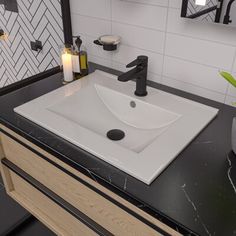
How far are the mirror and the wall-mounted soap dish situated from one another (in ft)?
1.18

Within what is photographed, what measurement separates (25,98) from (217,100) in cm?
85

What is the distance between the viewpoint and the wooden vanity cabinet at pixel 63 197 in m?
0.89

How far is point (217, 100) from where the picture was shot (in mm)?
1267

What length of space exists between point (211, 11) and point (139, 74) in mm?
371

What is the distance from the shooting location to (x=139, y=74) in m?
1.24

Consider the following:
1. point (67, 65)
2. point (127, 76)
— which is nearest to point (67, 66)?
point (67, 65)

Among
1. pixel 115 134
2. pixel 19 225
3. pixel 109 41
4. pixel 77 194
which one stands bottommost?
pixel 19 225

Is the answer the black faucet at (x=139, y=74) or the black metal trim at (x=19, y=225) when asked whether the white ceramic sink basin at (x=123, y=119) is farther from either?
the black metal trim at (x=19, y=225)

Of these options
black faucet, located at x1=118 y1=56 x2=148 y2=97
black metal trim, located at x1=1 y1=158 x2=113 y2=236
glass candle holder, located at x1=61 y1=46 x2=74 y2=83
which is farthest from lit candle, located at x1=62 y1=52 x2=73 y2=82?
black metal trim, located at x1=1 y1=158 x2=113 y2=236

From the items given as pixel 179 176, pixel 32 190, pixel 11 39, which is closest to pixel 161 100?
pixel 179 176

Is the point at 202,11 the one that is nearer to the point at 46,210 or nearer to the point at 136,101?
the point at 136,101

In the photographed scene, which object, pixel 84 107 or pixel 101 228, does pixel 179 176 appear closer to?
pixel 101 228

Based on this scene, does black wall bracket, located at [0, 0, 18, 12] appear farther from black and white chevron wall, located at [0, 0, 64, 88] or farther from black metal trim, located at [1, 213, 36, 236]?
black metal trim, located at [1, 213, 36, 236]

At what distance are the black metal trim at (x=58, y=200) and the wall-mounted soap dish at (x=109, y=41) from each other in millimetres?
707
